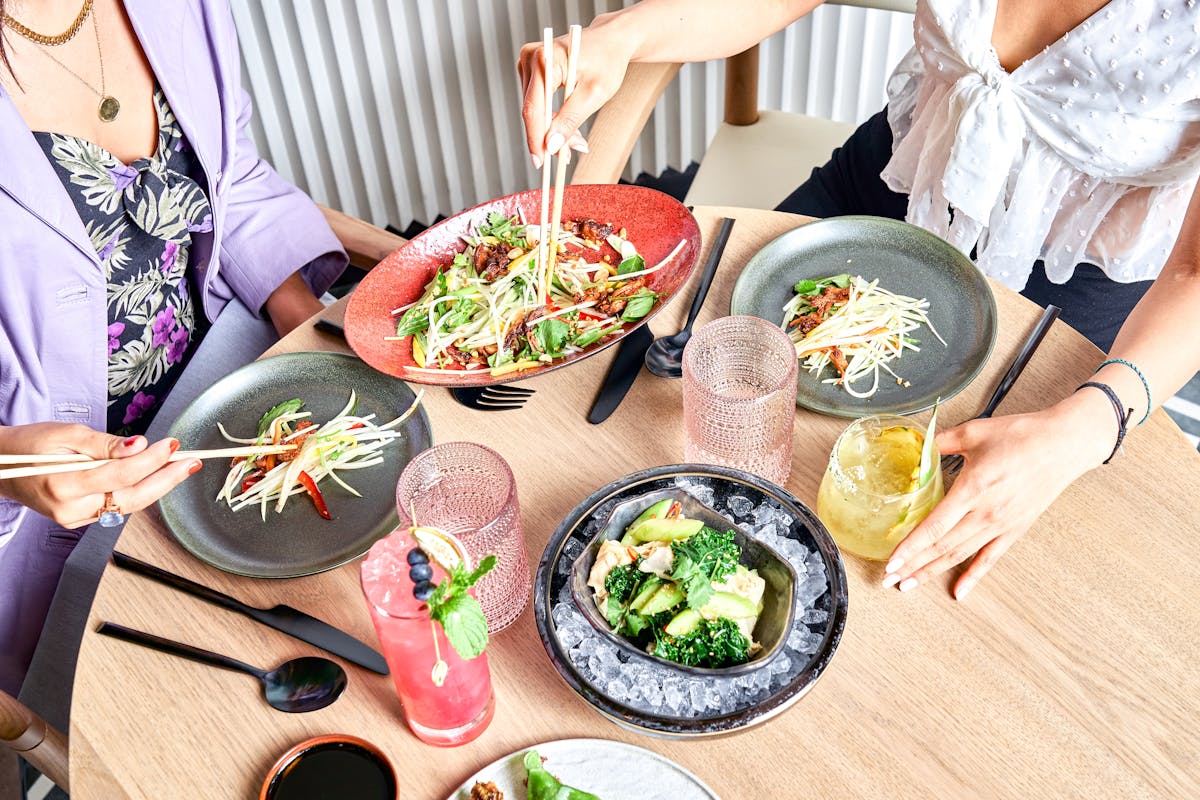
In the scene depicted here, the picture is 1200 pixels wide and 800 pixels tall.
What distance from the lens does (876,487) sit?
3.70 feet

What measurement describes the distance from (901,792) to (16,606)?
1.39 metres

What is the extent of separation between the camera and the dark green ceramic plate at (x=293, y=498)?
3.95 feet

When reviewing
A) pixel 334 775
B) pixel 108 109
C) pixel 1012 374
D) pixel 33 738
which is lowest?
pixel 33 738

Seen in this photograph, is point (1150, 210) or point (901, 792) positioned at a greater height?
point (1150, 210)

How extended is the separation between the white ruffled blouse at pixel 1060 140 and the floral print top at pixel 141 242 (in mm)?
1310

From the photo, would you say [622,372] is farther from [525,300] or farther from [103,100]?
[103,100]

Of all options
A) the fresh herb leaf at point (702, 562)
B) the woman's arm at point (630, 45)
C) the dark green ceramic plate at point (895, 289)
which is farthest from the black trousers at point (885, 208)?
the fresh herb leaf at point (702, 562)

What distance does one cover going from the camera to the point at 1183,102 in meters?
1.41

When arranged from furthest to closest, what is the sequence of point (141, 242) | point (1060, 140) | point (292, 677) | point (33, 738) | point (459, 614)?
point (141, 242)
point (1060, 140)
point (33, 738)
point (292, 677)
point (459, 614)

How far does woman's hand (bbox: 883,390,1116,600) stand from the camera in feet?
3.56

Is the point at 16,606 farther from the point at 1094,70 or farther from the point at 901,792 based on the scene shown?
the point at 1094,70

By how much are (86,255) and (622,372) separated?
87 cm

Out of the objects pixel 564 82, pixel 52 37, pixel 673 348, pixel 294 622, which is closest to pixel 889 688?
pixel 673 348

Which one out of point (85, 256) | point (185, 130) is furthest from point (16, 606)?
point (185, 130)
